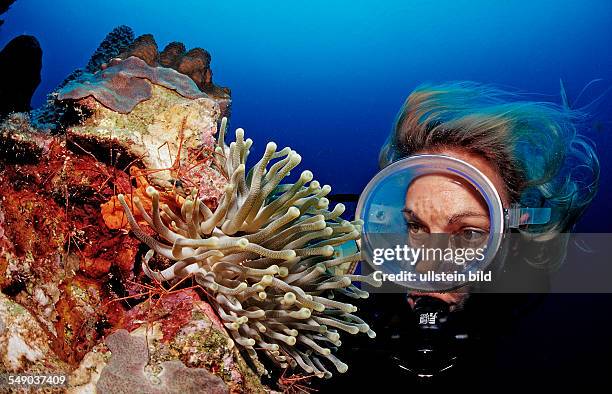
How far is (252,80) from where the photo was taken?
40531 millimetres

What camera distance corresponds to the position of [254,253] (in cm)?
171

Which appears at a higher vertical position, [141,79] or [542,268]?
[141,79]

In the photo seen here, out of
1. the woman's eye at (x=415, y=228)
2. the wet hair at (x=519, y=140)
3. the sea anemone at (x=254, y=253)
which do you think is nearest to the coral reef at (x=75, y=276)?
the sea anemone at (x=254, y=253)

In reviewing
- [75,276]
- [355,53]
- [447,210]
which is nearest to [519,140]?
[447,210]

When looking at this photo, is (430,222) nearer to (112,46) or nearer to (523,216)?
(523,216)

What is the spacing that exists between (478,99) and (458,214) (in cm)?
122

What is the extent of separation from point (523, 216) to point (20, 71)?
12.3ft

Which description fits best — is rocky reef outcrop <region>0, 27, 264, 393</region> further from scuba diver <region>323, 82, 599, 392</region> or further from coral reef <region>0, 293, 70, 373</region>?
scuba diver <region>323, 82, 599, 392</region>

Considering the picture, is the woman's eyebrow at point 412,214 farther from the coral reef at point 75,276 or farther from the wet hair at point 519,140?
the coral reef at point 75,276

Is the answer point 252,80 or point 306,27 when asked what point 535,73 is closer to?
point 306,27

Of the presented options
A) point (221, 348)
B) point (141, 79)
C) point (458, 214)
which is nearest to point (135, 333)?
point (221, 348)

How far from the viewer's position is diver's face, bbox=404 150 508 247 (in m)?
2.67

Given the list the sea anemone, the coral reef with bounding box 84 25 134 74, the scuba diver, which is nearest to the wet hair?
the scuba diver

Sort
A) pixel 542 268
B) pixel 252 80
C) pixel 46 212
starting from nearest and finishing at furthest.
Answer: pixel 46 212 < pixel 542 268 < pixel 252 80
